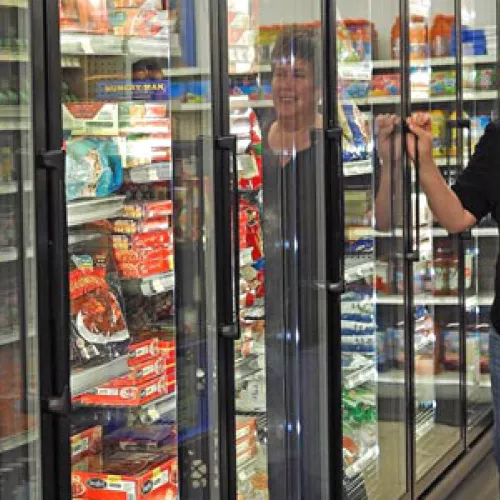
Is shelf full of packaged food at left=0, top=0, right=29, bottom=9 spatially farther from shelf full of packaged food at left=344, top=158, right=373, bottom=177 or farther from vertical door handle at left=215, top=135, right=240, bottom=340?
shelf full of packaged food at left=344, top=158, right=373, bottom=177

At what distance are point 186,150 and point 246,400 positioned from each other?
93 cm

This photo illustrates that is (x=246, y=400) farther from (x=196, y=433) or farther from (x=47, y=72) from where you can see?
(x=47, y=72)

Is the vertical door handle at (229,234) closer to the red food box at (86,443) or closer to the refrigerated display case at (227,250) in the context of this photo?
the refrigerated display case at (227,250)

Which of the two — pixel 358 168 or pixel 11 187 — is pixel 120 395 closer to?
pixel 11 187

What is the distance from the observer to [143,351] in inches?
123

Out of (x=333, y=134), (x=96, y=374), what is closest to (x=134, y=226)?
(x=96, y=374)

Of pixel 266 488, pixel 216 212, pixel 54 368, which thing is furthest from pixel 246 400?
pixel 54 368

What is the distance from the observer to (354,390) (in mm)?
4465

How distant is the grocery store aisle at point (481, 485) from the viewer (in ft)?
17.3

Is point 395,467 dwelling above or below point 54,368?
below

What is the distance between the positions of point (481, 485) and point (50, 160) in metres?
3.77

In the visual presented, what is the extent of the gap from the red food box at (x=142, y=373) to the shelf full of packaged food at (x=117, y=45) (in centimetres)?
81

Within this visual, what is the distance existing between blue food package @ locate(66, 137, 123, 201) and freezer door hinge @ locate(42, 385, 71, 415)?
72 cm

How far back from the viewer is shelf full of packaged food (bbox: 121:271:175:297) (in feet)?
10.1
